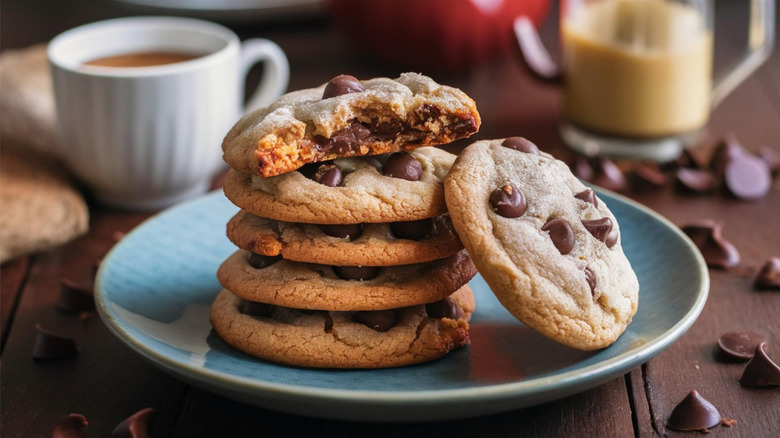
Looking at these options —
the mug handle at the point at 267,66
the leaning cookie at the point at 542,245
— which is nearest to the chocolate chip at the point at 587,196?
the leaning cookie at the point at 542,245

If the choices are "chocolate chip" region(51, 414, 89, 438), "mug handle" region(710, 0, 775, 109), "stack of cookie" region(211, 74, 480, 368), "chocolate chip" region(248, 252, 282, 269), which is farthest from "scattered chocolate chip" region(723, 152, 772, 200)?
"chocolate chip" region(51, 414, 89, 438)

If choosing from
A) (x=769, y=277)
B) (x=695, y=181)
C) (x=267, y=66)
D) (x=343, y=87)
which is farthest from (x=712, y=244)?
(x=267, y=66)

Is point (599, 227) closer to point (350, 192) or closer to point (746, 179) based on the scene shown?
point (350, 192)

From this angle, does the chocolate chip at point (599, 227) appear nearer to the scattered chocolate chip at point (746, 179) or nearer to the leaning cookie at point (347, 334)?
the leaning cookie at point (347, 334)

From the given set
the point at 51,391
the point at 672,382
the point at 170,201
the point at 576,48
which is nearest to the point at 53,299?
the point at 51,391

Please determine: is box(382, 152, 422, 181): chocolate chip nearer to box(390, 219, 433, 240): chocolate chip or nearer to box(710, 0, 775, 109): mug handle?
box(390, 219, 433, 240): chocolate chip
